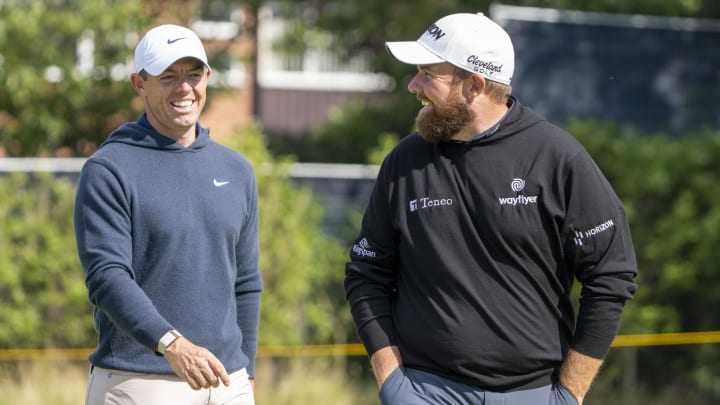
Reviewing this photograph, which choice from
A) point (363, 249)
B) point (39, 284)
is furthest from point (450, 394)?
point (39, 284)

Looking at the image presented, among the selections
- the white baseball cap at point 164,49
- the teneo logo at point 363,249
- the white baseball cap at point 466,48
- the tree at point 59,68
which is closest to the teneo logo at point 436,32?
the white baseball cap at point 466,48

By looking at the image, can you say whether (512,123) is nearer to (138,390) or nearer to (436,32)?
(436,32)

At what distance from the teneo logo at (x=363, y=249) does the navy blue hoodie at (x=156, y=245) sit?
1.57 ft

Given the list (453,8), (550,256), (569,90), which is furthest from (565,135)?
(453,8)

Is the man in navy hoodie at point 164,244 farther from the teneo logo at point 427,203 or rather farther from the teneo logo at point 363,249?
the teneo logo at point 427,203

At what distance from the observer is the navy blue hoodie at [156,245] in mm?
4211

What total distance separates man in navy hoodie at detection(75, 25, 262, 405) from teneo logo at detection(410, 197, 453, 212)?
737mm

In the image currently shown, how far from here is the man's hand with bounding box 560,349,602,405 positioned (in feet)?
13.6

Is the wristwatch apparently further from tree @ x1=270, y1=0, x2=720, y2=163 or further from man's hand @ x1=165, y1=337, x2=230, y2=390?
tree @ x1=270, y1=0, x2=720, y2=163

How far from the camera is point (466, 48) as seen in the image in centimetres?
421

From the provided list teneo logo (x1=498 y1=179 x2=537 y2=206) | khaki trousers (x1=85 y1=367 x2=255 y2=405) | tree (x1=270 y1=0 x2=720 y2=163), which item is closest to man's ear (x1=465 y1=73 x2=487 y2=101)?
teneo logo (x1=498 y1=179 x2=537 y2=206)

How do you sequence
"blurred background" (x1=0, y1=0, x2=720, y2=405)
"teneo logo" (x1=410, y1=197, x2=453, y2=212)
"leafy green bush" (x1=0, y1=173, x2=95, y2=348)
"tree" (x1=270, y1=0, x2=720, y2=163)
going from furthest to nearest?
"tree" (x1=270, y1=0, x2=720, y2=163) → "blurred background" (x1=0, y1=0, x2=720, y2=405) → "leafy green bush" (x1=0, y1=173, x2=95, y2=348) → "teneo logo" (x1=410, y1=197, x2=453, y2=212)

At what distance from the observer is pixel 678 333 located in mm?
10055

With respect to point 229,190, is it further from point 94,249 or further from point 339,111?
point 339,111
